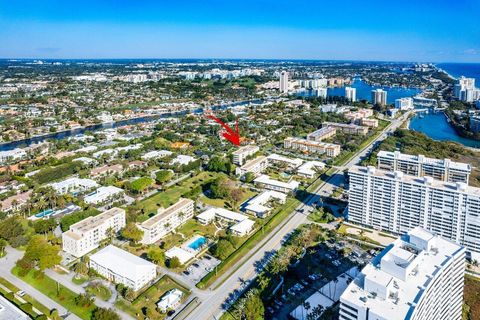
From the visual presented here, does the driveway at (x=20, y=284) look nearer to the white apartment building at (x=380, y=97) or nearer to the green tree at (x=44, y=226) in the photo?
the green tree at (x=44, y=226)

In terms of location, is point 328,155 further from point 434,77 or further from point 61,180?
point 434,77

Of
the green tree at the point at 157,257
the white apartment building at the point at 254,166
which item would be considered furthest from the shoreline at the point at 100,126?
the green tree at the point at 157,257

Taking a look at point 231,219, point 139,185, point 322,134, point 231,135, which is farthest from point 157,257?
point 322,134

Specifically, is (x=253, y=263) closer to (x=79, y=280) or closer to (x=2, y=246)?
(x=79, y=280)

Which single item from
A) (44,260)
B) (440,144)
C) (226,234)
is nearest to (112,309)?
(44,260)

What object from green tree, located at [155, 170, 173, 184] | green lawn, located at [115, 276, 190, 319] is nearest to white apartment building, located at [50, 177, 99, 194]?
green tree, located at [155, 170, 173, 184]

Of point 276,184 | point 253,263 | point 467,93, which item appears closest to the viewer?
point 253,263
